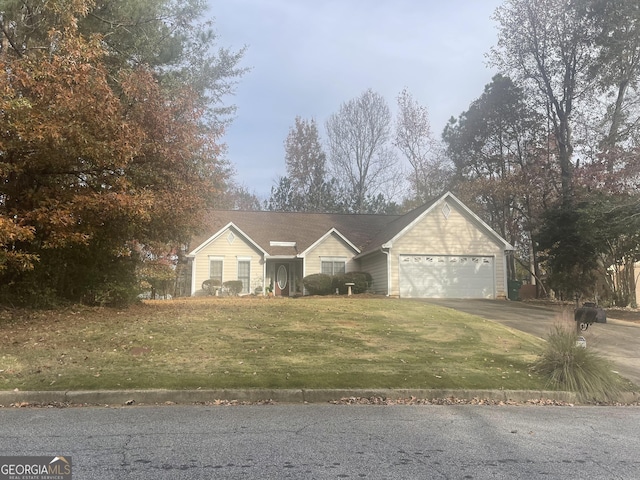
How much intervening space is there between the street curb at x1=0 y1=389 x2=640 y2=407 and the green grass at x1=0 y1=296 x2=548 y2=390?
22 centimetres

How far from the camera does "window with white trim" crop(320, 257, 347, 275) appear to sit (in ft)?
90.2

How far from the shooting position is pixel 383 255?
24.7 metres

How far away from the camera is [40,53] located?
12883 millimetres

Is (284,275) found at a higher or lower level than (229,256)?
lower

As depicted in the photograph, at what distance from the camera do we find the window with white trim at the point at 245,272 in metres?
26.8

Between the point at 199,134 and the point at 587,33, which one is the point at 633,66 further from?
the point at 199,134

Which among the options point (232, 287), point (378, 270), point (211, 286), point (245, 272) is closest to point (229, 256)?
point (245, 272)

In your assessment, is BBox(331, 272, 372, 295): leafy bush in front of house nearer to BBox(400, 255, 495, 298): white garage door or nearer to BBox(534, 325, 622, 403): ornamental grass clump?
BBox(400, 255, 495, 298): white garage door

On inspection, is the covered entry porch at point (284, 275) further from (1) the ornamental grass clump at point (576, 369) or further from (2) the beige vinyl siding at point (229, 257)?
(1) the ornamental grass clump at point (576, 369)

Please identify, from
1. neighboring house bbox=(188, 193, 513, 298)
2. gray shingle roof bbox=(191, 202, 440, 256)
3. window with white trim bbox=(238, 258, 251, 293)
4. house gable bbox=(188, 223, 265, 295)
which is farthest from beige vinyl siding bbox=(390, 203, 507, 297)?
window with white trim bbox=(238, 258, 251, 293)

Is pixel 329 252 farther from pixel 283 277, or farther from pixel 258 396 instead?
pixel 258 396

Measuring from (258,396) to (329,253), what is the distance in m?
20.6

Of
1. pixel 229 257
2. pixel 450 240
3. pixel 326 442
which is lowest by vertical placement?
pixel 326 442

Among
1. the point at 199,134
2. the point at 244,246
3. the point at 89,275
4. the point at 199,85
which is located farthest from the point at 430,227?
the point at 89,275
